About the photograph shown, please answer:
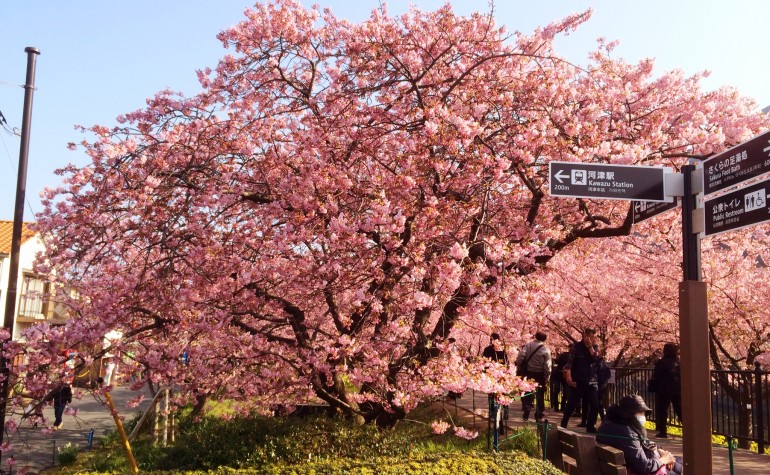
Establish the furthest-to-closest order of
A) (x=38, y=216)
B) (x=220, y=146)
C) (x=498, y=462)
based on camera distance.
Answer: (x=38, y=216)
(x=220, y=146)
(x=498, y=462)

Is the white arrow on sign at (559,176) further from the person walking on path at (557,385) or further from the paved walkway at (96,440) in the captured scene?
the person walking on path at (557,385)

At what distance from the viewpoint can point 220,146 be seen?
332 inches

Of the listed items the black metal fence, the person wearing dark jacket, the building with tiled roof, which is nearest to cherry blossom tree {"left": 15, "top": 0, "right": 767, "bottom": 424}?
the person wearing dark jacket

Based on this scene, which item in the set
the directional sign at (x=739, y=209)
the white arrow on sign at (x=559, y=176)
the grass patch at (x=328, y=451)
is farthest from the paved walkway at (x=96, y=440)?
the white arrow on sign at (x=559, y=176)

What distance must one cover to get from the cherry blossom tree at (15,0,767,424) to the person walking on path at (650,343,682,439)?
288cm

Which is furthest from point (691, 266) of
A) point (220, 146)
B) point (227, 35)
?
point (227, 35)

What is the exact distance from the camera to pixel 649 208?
18.4ft

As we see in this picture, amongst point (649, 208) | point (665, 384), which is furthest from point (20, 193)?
point (665, 384)

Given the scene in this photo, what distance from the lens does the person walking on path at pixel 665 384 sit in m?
10.7

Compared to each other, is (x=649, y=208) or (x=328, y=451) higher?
(x=649, y=208)

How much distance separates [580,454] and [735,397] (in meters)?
8.53

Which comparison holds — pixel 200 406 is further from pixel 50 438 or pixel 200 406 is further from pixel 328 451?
pixel 50 438

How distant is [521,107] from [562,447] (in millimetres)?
4382

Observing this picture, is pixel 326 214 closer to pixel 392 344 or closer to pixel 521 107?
pixel 392 344
